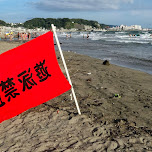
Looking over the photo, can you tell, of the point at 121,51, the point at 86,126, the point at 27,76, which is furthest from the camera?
the point at 121,51

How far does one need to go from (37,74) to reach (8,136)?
1569 mm

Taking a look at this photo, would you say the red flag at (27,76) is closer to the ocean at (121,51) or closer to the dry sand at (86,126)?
the dry sand at (86,126)

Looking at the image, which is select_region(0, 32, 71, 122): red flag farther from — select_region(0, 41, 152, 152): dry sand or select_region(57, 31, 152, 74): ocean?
select_region(57, 31, 152, 74): ocean

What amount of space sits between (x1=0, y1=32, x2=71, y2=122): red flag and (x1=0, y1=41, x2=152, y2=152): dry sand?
0.61 meters

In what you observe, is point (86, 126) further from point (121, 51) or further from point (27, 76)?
point (121, 51)

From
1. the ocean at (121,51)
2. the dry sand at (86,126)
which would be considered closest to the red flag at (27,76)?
the dry sand at (86,126)

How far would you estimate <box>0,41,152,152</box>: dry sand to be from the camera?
3533 mm

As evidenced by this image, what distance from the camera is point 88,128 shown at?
4.16m

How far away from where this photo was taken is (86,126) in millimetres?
4262

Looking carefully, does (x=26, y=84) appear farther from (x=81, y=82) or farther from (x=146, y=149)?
(x=81, y=82)

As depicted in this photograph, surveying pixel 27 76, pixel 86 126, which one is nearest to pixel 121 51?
pixel 86 126

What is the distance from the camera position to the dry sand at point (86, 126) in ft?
11.6

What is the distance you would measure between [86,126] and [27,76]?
1.88 metres

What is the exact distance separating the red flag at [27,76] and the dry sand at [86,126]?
605 millimetres
